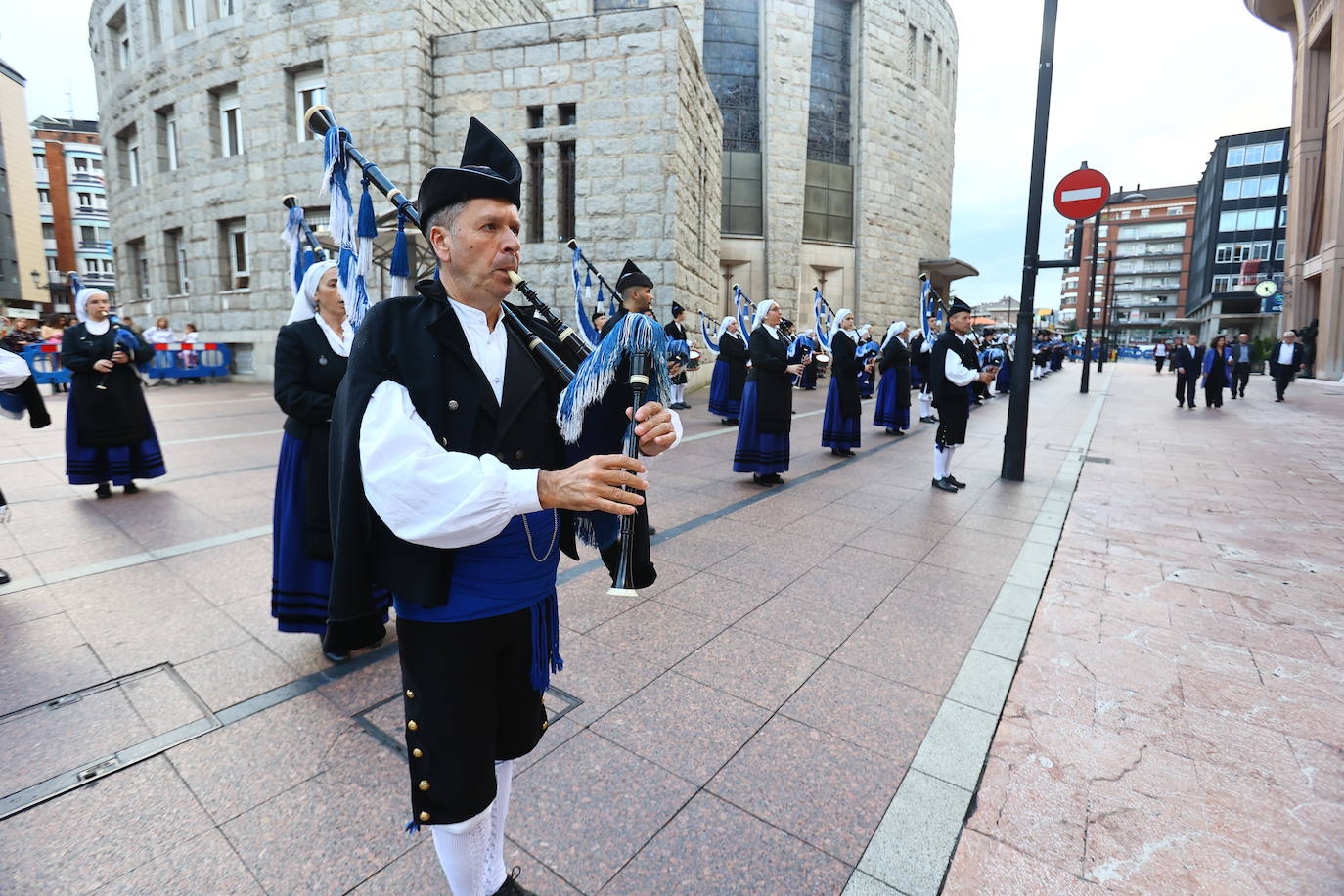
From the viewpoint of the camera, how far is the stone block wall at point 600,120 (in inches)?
536

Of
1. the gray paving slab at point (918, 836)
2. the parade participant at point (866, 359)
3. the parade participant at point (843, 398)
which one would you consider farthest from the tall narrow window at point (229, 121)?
the gray paving slab at point (918, 836)

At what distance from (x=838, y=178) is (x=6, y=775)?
28.9 metres

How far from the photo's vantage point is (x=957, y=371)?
21.8ft

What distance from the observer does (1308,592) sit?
4.22 m

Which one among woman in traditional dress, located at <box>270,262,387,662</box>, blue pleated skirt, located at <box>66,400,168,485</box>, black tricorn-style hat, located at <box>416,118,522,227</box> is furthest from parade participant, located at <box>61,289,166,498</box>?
black tricorn-style hat, located at <box>416,118,522,227</box>

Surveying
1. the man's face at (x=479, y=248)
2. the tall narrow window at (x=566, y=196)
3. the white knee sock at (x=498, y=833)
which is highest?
the tall narrow window at (x=566, y=196)

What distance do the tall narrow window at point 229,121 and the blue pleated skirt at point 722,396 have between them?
15.3 meters

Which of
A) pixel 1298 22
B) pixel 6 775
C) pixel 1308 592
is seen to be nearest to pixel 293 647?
pixel 6 775

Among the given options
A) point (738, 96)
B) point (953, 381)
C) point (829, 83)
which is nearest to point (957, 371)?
point (953, 381)

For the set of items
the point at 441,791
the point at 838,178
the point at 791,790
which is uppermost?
the point at 838,178

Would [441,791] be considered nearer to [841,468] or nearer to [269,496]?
[269,496]

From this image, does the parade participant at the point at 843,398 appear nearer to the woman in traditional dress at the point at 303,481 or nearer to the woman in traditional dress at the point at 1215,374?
the woman in traditional dress at the point at 303,481

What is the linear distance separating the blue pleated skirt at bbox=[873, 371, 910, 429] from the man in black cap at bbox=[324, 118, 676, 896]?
10146 mm

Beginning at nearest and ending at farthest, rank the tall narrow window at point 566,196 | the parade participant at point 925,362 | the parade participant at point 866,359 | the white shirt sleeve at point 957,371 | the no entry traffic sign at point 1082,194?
the white shirt sleeve at point 957,371 → the no entry traffic sign at point 1082,194 → the parade participant at point 925,362 → the parade participant at point 866,359 → the tall narrow window at point 566,196
